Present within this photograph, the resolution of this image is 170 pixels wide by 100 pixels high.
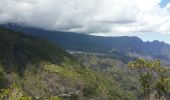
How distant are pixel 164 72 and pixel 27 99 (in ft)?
241

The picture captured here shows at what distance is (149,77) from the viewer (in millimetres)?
121438

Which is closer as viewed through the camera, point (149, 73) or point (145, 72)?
point (149, 73)

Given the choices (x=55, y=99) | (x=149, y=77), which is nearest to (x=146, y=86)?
(x=149, y=77)

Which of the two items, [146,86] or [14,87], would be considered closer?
[14,87]

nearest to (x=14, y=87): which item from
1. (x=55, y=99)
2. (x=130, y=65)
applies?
(x=55, y=99)

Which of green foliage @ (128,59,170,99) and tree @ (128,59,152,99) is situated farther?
green foliage @ (128,59,170,99)

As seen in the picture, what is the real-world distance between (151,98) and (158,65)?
1241 cm

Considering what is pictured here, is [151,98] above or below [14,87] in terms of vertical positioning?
below

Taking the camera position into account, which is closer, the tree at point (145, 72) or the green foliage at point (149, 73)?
the tree at point (145, 72)

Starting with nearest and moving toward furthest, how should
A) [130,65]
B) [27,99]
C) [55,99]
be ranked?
[27,99] < [55,99] < [130,65]

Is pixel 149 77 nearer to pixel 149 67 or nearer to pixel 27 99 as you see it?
pixel 149 67

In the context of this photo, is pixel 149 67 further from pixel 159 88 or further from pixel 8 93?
pixel 8 93

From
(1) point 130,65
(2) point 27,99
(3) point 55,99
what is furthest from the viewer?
(1) point 130,65

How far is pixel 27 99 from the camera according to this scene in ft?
198
